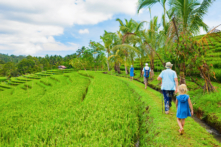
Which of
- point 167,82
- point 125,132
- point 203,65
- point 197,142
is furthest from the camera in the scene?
point 203,65

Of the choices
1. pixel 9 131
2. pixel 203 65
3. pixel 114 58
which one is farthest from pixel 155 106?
pixel 114 58

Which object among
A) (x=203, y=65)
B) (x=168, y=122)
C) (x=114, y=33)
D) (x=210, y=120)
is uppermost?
(x=114, y=33)

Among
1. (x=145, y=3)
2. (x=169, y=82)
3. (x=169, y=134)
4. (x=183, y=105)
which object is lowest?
(x=169, y=134)

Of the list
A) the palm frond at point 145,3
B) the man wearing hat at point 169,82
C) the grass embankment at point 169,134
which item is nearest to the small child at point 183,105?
the grass embankment at point 169,134

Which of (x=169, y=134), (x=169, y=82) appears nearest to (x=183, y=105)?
(x=169, y=134)

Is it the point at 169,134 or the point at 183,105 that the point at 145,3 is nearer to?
the point at 183,105

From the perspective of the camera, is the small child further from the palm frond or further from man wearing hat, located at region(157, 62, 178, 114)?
the palm frond

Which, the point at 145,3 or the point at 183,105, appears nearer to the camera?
the point at 183,105

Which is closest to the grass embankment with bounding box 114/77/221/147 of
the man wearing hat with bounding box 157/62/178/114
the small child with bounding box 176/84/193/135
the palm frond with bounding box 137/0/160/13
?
the small child with bounding box 176/84/193/135

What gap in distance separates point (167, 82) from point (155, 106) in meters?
1.38

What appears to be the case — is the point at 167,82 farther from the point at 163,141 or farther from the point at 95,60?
the point at 95,60

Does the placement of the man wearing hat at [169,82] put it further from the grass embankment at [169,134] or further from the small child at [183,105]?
the small child at [183,105]

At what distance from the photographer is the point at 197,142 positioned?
2785 millimetres

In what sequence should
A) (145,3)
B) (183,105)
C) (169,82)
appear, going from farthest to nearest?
(145,3)
(169,82)
(183,105)
